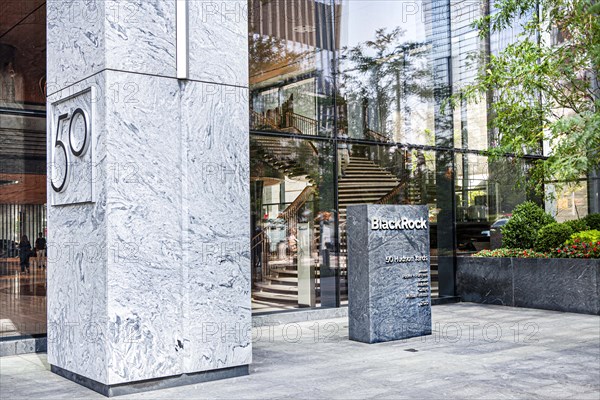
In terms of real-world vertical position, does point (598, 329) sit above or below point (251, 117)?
below

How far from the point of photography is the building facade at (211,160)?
7.25 metres

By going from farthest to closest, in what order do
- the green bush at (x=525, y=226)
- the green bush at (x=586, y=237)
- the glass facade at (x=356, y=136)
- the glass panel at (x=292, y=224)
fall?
the green bush at (x=525, y=226), the green bush at (x=586, y=237), the glass facade at (x=356, y=136), the glass panel at (x=292, y=224)

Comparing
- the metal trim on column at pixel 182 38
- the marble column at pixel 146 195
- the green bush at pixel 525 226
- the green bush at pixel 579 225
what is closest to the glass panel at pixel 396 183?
the green bush at pixel 525 226

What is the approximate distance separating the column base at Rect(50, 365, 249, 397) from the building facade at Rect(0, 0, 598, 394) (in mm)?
93

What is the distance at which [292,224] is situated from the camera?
1255 cm

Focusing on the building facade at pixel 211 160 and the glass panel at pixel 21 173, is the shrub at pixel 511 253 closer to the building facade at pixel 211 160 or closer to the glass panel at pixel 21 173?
the building facade at pixel 211 160

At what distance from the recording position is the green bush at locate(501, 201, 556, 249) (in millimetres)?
15102

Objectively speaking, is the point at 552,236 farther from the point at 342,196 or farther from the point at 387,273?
the point at 387,273

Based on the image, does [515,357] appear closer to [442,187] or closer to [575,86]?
[575,86]

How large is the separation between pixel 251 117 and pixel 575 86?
19.0 feet

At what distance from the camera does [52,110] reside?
8297 millimetres

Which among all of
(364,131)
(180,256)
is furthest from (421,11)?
(180,256)

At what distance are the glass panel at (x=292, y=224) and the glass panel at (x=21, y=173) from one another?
358 centimetres

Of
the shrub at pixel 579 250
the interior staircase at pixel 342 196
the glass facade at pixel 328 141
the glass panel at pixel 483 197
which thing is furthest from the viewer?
the glass panel at pixel 483 197
